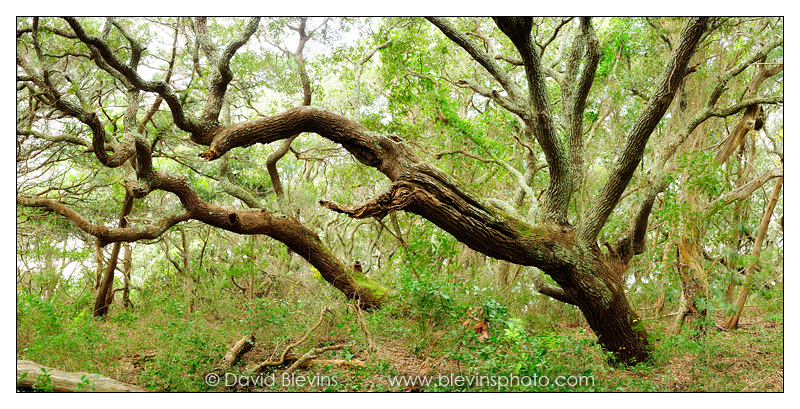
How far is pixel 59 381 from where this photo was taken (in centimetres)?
429

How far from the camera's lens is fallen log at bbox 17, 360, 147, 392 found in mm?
4133

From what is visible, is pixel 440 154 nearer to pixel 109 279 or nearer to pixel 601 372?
pixel 601 372

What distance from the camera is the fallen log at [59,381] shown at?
4.13 m

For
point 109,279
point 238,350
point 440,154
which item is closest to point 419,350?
point 238,350

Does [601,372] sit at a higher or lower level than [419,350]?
lower

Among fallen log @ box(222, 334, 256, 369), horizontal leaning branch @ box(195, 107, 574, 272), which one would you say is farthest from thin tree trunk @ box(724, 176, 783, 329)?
fallen log @ box(222, 334, 256, 369)

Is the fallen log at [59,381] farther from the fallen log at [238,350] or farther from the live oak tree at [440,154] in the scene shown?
the live oak tree at [440,154]

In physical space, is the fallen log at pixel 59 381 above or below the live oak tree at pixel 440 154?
below

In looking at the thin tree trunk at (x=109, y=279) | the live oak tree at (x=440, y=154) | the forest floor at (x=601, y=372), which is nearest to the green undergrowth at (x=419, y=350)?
the forest floor at (x=601, y=372)

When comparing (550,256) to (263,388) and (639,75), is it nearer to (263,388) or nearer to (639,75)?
(263,388)

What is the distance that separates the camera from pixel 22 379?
4.17m

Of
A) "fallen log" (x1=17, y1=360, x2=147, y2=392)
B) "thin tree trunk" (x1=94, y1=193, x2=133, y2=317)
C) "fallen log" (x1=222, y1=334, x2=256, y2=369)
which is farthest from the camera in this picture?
"thin tree trunk" (x1=94, y1=193, x2=133, y2=317)

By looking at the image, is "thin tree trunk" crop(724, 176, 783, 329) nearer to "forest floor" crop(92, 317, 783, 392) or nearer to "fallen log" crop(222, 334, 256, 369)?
"forest floor" crop(92, 317, 783, 392)

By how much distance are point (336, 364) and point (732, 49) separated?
641 centimetres
